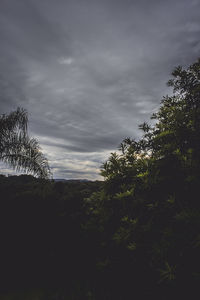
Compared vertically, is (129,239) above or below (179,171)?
below

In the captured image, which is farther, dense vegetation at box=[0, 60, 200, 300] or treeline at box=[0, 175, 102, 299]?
treeline at box=[0, 175, 102, 299]

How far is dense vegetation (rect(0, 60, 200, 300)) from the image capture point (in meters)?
2.25

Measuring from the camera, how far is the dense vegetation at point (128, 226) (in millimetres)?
2246

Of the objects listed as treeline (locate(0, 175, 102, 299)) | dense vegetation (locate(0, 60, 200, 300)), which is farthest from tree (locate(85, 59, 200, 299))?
treeline (locate(0, 175, 102, 299))

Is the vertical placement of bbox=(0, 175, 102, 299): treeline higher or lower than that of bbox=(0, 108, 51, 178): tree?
lower

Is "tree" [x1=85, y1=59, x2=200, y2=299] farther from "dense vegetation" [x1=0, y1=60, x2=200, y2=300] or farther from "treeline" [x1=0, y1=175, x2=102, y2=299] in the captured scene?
"treeline" [x1=0, y1=175, x2=102, y2=299]

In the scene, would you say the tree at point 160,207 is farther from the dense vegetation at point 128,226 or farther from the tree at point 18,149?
the tree at point 18,149

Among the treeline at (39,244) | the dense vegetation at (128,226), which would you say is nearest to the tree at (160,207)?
the dense vegetation at (128,226)

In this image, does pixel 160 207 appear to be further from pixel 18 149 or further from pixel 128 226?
pixel 18 149

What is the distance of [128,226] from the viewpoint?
9.64 feet

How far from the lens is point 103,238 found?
341cm

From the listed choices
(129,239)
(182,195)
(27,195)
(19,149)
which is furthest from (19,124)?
(182,195)

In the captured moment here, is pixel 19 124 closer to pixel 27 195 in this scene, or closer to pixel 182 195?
pixel 27 195

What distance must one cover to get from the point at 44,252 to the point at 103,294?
207cm
